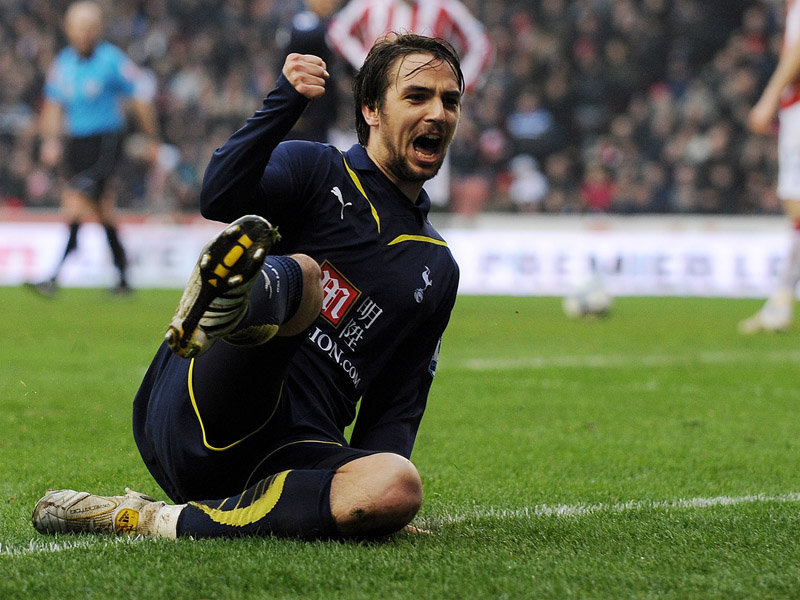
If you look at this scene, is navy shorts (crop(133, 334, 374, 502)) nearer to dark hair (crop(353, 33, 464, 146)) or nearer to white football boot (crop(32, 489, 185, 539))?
white football boot (crop(32, 489, 185, 539))

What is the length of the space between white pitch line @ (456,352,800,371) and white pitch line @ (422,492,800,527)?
3424 millimetres

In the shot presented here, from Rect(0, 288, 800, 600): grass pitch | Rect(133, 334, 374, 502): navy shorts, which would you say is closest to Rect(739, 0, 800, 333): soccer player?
Rect(0, 288, 800, 600): grass pitch

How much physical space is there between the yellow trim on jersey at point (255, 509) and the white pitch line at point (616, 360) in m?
4.20

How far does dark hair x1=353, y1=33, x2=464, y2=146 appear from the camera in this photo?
322 cm

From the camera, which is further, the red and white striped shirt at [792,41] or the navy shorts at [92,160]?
the navy shorts at [92,160]

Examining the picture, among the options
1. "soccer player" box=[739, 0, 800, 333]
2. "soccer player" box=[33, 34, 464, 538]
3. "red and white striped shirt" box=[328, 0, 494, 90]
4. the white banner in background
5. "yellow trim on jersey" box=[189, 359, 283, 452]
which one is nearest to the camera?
"soccer player" box=[33, 34, 464, 538]

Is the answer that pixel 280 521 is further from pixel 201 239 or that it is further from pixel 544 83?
pixel 544 83

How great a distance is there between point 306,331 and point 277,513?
415 mm

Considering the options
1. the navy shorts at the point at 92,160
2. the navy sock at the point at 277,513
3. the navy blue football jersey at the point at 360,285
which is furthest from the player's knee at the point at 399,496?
the navy shorts at the point at 92,160

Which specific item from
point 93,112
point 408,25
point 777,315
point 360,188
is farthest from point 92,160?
point 360,188

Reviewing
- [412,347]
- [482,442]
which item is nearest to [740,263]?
[482,442]

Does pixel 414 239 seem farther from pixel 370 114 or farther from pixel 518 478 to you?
pixel 518 478

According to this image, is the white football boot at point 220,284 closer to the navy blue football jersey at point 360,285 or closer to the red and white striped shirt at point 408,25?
the navy blue football jersey at point 360,285

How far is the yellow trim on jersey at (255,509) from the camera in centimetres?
278
